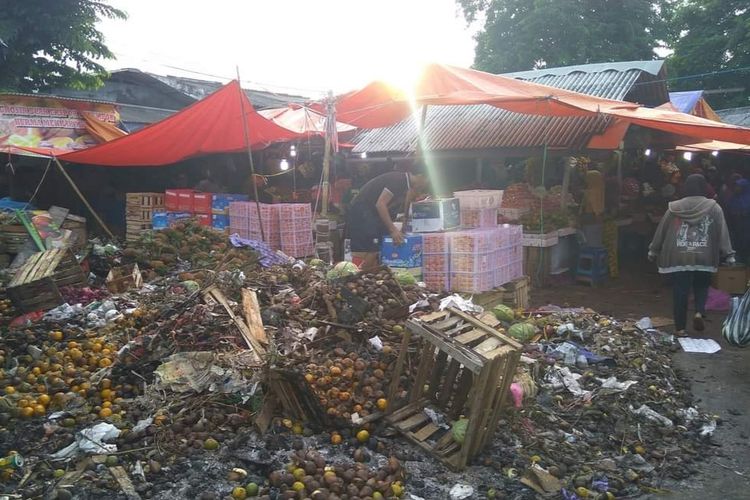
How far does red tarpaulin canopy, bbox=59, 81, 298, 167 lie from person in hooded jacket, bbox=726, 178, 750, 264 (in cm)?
762

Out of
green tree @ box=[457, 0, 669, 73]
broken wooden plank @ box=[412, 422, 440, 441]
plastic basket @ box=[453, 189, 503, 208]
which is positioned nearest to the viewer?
broken wooden plank @ box=[412, 422, 440, 441]

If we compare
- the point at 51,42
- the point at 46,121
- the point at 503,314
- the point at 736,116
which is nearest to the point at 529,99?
the point at 503,314

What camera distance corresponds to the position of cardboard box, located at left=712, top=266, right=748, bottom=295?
29.5 feet

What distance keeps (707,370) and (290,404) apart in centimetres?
436

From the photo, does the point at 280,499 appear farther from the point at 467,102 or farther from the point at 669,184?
the point at 669,184

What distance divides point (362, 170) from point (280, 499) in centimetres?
996

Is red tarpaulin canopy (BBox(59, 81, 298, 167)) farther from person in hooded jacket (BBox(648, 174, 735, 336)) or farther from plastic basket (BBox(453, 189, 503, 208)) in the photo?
person in hooded jacket (BBox(648, 174, 735, 336))

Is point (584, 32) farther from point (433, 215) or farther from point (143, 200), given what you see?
point (433, 215)

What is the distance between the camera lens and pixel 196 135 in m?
10.0

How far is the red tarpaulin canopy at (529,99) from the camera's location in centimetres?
748

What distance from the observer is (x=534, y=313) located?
729cm

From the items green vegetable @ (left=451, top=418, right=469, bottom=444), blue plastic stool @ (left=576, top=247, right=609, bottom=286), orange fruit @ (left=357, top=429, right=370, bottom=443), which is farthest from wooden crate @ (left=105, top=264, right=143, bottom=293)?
blue plastic stool @ (left=576, top=247, right=609, bottom=286)

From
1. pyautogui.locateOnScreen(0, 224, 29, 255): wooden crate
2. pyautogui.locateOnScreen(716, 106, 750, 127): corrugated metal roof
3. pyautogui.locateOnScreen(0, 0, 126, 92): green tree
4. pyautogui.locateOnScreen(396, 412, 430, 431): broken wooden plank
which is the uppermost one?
pyautogui.locateOnScreen(0, 0, 126, 92): green tree

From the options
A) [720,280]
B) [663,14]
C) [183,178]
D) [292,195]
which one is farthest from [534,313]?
[663,14]
